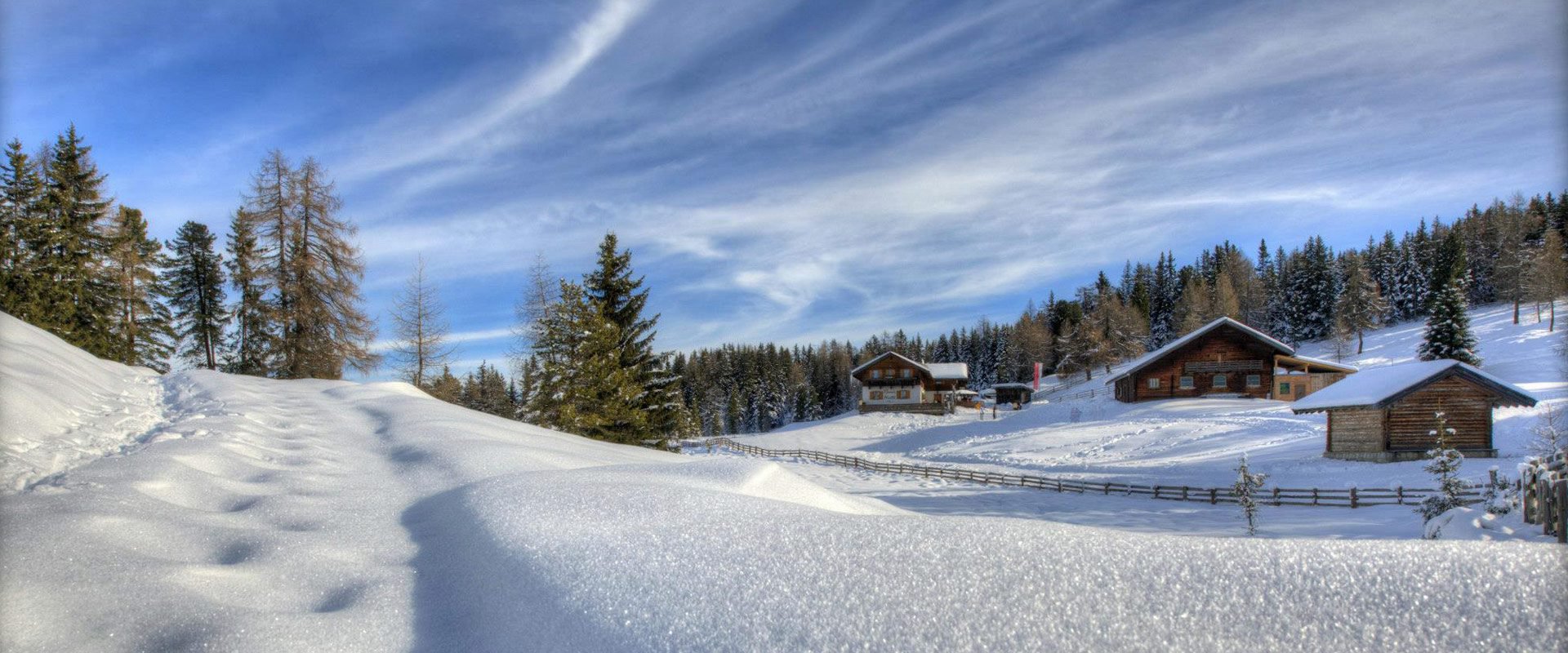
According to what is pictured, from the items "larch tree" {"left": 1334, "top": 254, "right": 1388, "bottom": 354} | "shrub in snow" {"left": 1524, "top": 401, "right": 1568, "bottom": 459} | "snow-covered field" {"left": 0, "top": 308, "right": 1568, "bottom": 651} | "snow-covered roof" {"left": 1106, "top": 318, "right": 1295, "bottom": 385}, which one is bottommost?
"shrub in snow" {"left": 1524, "top": 401, "right": 1568, "bottom": 459}

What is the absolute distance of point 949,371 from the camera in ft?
229

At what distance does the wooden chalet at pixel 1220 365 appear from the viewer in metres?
46.3

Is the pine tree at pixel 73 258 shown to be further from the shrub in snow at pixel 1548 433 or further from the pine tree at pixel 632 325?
the shrub in snow at pixel 1548 433

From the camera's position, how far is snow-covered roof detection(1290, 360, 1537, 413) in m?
22.4

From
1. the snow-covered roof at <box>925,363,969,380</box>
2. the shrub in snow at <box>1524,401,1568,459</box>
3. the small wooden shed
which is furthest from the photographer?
the snow-covered roof at <box>925,363,969,380</box>

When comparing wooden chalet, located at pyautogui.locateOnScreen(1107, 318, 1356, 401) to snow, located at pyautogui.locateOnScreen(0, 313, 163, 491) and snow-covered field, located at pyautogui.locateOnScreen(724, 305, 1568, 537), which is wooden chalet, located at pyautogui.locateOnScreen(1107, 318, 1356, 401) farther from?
snow, located at pyautogui.locateOnScreen(0, 313, 163, 491)

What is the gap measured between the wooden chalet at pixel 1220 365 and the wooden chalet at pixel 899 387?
800 inches

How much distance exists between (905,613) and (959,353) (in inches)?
4880

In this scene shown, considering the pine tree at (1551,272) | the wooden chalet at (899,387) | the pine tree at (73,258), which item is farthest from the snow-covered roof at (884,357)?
the pine tree at (73,258)

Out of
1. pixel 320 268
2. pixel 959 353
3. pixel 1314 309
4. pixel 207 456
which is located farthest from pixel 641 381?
pixel 959 353

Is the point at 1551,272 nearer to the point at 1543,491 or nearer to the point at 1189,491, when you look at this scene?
the point at 1189,491

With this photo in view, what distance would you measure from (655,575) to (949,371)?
68968mm

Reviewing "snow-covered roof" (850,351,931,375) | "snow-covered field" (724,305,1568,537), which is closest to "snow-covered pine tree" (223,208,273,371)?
"snow-covered field" (724,305,1568,537)

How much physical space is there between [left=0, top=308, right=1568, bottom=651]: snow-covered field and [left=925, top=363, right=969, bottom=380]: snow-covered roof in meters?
63.9
